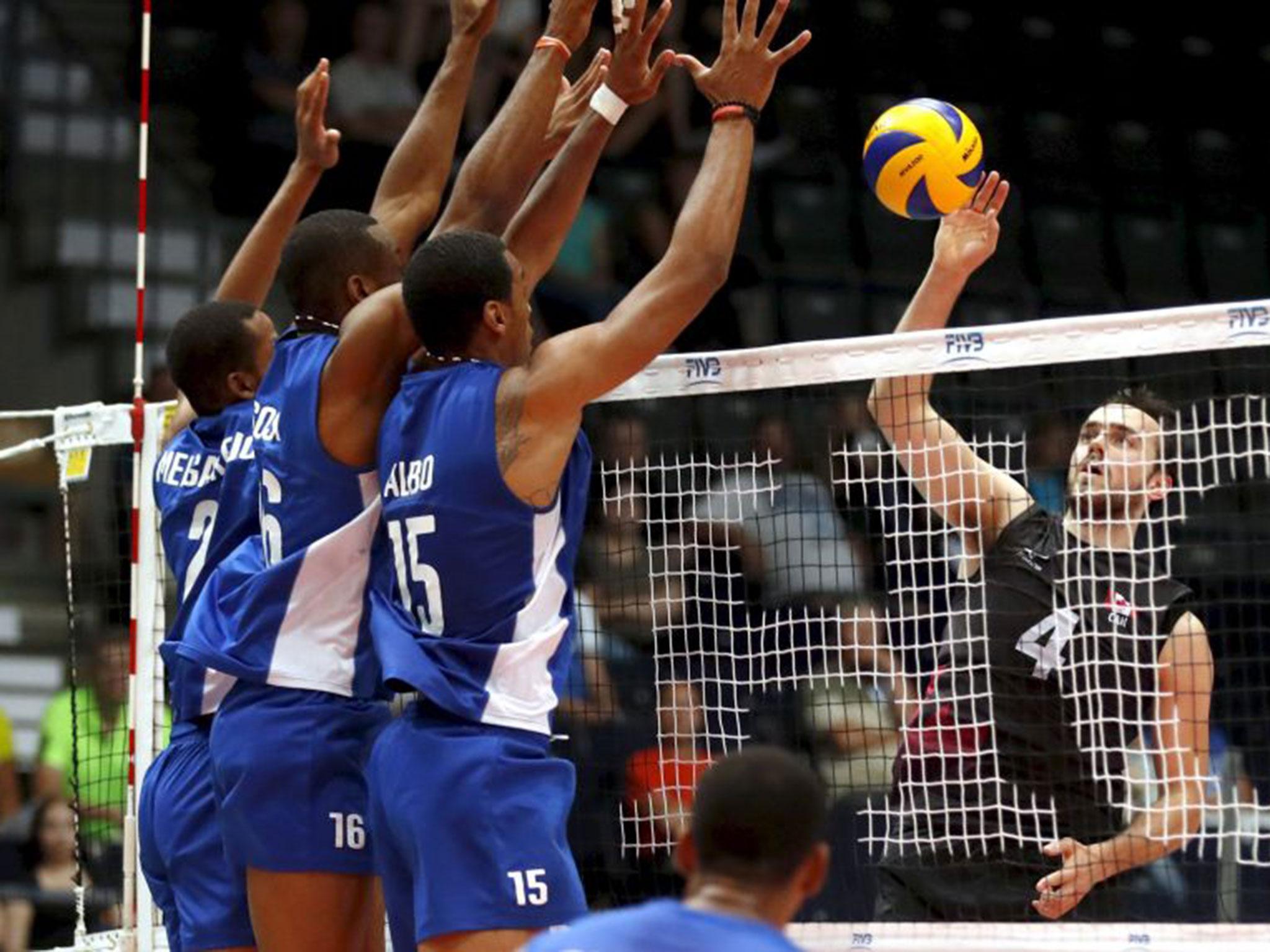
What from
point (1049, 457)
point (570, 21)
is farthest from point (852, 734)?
point (570, 21)

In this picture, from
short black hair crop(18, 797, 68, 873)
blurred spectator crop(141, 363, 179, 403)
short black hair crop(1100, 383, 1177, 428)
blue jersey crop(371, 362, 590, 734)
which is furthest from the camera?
blurred spectator crop(141, 363, 179, 403)

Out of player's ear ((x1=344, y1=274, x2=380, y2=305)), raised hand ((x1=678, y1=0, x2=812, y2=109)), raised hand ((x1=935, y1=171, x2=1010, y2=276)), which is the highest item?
raised hand ((x1=678, y1=0, x2=812, y2=109))

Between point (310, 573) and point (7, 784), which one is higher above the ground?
point (310, 573)

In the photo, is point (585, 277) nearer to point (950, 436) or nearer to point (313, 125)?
point (313, 125)

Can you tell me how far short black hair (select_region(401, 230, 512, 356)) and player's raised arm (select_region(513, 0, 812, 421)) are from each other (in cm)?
22

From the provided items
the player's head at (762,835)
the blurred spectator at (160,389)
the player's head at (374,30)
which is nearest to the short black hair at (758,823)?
the player's head at (762,835)

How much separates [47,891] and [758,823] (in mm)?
8194

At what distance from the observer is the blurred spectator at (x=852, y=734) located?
261 inches

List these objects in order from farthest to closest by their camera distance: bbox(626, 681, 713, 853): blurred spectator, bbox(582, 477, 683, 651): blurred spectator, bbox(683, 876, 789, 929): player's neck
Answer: bbox(582, 477, 683, 651): blurred spectator, bbox(626, 681, 713, 853): blurred spectator, bbox(683, 876, 789, 929): player's neck

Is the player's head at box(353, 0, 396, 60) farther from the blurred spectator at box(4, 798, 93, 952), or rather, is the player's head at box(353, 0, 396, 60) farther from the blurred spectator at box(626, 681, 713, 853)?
the blurred spectator at box(626, 681, 713, 853)

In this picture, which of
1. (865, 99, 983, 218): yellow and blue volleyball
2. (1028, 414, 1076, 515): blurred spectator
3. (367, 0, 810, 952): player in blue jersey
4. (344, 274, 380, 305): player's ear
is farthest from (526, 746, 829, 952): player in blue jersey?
(1028, 414, 1076, 515): blurred spectator

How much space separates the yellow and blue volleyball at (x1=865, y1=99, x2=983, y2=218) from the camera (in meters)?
6.31

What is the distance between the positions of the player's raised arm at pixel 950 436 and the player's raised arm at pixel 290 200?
1980 millimetres

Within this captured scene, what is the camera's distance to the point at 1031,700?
601cm
